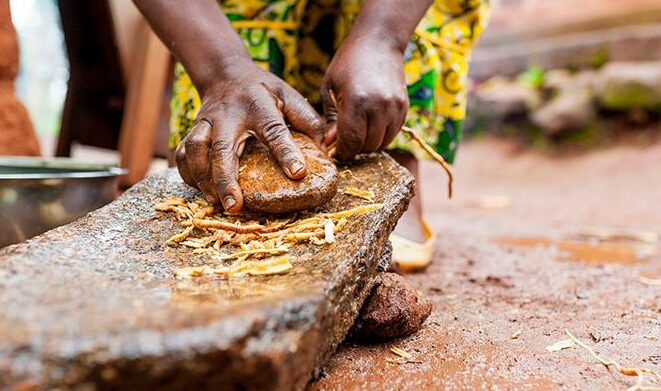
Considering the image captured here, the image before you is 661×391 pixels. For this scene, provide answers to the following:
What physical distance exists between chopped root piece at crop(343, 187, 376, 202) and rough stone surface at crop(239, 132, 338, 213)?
0.25 feet

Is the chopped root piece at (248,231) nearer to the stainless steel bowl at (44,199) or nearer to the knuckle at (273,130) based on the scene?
the knuckle at (273,130)

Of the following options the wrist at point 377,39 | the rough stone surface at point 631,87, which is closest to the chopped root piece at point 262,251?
the wrist at point 377,39

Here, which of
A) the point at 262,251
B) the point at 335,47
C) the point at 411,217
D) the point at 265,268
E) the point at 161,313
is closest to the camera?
the point at 161,313

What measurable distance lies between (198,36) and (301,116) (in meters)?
0.41

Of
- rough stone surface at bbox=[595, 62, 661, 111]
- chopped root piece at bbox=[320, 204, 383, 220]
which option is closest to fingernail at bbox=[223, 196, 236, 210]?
chopped root piece at bbox=[320, 204, 383, 220]

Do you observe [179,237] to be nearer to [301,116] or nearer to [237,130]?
[237,130]

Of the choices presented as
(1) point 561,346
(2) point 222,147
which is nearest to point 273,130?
(2) point 222,147

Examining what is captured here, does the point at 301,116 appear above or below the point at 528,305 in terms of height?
above

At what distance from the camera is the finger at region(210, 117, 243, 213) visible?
1.42m

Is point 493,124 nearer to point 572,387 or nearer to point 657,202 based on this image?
point 657,202

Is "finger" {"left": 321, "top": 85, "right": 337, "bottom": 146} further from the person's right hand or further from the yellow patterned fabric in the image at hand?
the yellow patterned fabric

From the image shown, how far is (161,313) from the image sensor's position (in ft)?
2.69

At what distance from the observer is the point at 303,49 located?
2375mm

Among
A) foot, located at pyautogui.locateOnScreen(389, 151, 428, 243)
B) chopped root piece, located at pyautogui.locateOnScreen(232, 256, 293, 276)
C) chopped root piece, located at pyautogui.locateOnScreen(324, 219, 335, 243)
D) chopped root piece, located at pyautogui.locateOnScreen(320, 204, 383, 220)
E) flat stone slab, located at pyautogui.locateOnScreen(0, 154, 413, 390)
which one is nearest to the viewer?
flat stone slab, located at pyautogui.locateOnScreen(0, 154, 413, 390)
